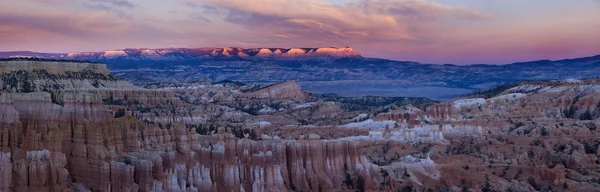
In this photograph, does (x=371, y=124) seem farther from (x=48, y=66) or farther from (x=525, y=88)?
(x=48, y=66)

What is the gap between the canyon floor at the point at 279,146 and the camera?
126ft

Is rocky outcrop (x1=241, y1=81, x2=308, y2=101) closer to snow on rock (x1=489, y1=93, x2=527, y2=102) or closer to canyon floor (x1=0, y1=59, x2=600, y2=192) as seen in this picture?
canyon floor (x1=0, y1=59, x2=600, y2=192)

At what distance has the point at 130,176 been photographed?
3816cm

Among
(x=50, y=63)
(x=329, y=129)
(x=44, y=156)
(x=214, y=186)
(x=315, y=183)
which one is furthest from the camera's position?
(x=329, y=129)

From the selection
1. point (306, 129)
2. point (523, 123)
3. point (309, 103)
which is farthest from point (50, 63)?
point (309, 103)

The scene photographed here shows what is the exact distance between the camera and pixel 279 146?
46875 mm

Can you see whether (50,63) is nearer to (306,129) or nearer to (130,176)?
(306,129)

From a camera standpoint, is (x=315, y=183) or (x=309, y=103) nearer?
Answer: (x=315, y=183)

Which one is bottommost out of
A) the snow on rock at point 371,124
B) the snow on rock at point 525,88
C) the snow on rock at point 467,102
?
the snow on rock at point 371,124

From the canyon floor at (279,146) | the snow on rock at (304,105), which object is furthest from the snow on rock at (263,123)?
the snow on rock at (304,105)

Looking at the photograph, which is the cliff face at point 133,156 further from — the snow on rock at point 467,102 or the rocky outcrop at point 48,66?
the snow on rock at point 467,102

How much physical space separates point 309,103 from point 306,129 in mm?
50945

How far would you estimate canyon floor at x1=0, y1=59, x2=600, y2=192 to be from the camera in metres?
38.5

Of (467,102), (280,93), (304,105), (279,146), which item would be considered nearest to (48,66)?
(279,146)
